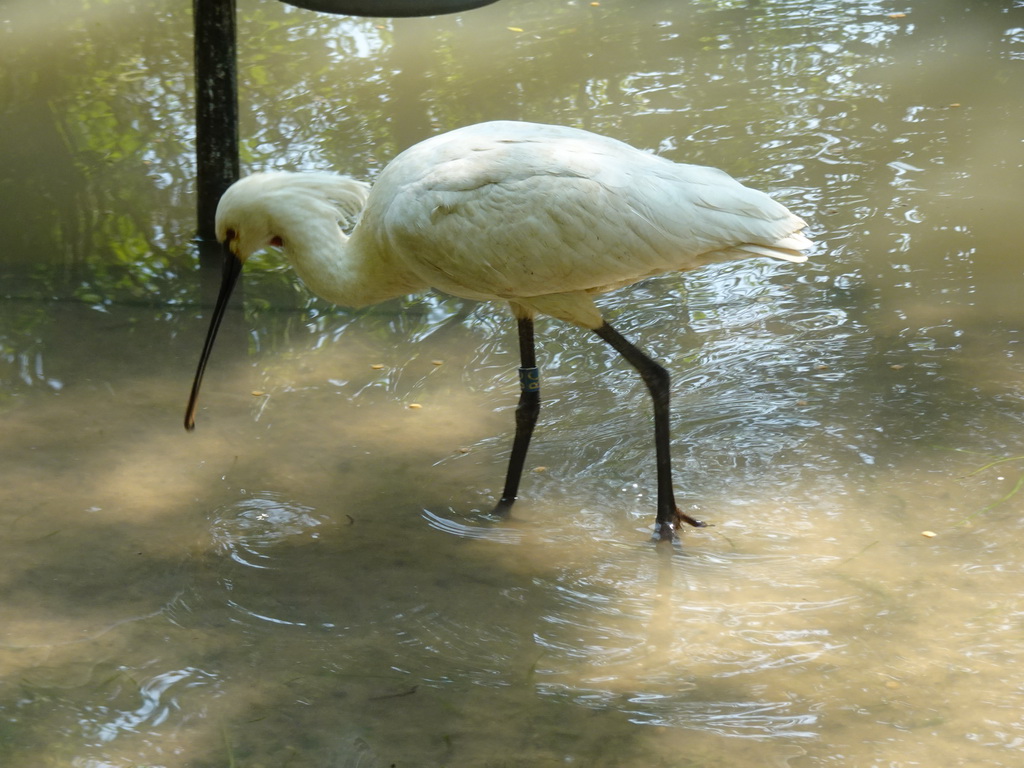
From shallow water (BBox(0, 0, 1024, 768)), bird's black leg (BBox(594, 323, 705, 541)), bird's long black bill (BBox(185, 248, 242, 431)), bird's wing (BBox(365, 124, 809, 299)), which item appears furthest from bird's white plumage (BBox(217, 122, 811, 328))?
shallow water (BBox(0, 0, 1024, 768))

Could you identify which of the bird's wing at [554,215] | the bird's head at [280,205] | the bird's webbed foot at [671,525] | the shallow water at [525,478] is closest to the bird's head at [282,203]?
the bird's head at [280,205]

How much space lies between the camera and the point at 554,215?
3760mm

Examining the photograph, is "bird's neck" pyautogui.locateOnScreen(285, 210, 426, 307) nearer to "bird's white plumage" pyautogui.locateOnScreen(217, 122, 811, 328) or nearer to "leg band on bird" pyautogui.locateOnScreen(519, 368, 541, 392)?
"bird's white plumage" pyautogui.locateOnScreen(217, 122, 811, 328)

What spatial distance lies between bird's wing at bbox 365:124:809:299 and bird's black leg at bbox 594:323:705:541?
0.26 meters

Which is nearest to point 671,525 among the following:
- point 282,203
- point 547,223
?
point 547,223

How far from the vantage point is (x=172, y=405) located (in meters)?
→ 4.95

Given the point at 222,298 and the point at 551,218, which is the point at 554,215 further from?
the point at 222,298

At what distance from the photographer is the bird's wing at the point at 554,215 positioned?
12.3ft

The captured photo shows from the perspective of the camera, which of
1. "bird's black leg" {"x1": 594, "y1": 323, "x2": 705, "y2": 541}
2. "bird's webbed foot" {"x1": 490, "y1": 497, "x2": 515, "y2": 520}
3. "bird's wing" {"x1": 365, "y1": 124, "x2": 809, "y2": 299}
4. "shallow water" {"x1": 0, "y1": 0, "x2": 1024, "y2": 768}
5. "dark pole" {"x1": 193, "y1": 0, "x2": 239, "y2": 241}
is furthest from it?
"dark pole" {"x1": 193, "y1": 0, "x2": 239, "y2": 241}

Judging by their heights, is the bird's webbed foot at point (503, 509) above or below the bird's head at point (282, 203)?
below

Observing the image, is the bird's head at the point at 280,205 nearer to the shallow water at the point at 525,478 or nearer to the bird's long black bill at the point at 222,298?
the bird's long black bill at the point at 222,298

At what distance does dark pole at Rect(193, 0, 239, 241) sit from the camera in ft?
19.5

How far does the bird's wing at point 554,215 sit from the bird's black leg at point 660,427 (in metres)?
0.26

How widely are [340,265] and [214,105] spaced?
2383mm
